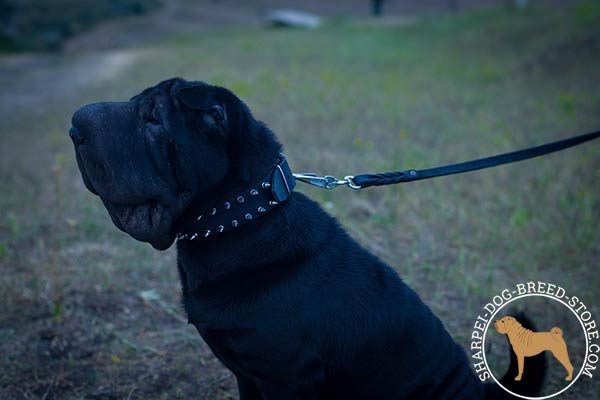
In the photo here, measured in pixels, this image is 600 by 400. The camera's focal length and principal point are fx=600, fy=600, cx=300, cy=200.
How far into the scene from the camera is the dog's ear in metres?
2.16

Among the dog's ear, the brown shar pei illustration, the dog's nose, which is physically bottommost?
the brown shar pei illustration

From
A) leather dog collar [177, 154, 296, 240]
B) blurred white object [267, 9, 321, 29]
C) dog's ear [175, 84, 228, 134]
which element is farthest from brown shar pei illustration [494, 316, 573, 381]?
blurred white object [267, 9, 321, 29]

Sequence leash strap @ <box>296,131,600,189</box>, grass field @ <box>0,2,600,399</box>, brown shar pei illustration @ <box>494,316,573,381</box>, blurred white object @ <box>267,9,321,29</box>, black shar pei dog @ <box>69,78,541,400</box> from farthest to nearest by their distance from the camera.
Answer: blurred white object @ <box>267,9,321,29</box> < grass field @ <box>0,2,600,399</box> < leash strap @ <box>296,131,600,189</box> < brown shar pei illustration @ <box>494,316,573,381</box> < black shar pei dog @ <box>69,78,541,400</box>

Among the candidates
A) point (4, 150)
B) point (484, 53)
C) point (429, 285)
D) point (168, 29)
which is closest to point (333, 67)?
point (484, 53)

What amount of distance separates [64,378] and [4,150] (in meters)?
5.77

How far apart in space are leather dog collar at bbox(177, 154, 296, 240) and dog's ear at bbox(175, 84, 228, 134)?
252 mm

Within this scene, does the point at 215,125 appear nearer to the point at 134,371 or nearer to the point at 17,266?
the point at 134,371

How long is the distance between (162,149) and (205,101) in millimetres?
240

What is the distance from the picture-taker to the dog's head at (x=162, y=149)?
7.11ft

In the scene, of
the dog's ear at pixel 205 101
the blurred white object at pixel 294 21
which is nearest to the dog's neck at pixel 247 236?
the dog's ear at pixel 205 101
